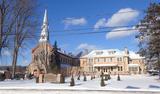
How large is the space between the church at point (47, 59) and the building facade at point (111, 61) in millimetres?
4617

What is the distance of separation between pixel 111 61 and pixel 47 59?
1209 inches

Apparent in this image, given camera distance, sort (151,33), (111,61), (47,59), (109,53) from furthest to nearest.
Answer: (109,53) → (111,61) → (47,59) → (151,33)

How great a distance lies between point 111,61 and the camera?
95688 mm

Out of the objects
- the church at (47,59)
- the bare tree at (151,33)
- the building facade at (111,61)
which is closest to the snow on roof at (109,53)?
the building facade at (111,61)

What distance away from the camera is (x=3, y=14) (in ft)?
165

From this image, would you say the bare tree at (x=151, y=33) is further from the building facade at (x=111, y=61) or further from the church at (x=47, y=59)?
the building facade at (x=111, y=61)

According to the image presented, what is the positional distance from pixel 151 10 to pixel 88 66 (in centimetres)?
5153

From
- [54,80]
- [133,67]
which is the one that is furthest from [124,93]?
[133,67]

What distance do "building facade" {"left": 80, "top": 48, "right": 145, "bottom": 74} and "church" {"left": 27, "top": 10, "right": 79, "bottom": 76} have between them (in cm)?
462

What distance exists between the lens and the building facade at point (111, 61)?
93.2 metres

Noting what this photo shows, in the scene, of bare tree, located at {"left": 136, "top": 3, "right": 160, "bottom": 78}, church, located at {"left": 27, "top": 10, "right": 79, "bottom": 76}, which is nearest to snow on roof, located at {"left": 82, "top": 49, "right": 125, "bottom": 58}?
church, located at {"left": 27, "top": 10, "right": 79, "bottom": 76}

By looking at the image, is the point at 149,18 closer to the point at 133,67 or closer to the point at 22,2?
the point at 22,2

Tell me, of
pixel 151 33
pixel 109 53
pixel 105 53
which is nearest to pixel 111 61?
pixel 109 53

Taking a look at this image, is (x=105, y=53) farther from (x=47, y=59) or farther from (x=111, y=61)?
Result: (x=47, y=59)
